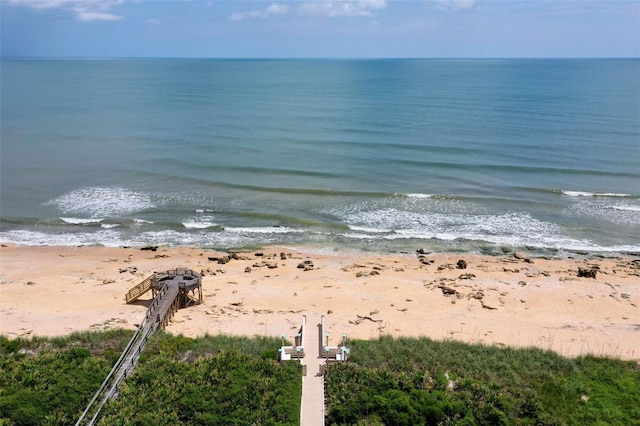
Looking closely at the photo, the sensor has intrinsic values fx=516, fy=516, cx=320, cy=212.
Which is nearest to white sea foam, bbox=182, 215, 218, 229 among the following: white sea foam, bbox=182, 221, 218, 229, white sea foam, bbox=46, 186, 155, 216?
white sea foam, bbox=182, 221, 218, 229

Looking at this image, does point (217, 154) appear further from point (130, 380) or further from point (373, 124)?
point (130, 380)

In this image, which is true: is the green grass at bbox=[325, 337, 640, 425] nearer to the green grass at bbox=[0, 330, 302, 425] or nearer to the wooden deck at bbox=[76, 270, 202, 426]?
the green grass at bbox=[0, 330, 302, 425]

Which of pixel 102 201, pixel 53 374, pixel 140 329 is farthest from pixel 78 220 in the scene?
pixel 53 374

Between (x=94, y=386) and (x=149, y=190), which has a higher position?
(x=149, y=190)

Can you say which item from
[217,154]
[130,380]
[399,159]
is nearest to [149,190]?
[217,154]

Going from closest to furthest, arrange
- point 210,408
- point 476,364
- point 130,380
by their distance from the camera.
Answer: point 210,408
point 130,380
point 476,364

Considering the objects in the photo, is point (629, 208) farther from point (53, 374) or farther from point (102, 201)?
point (102, 201)

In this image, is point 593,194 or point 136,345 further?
point 593,194
